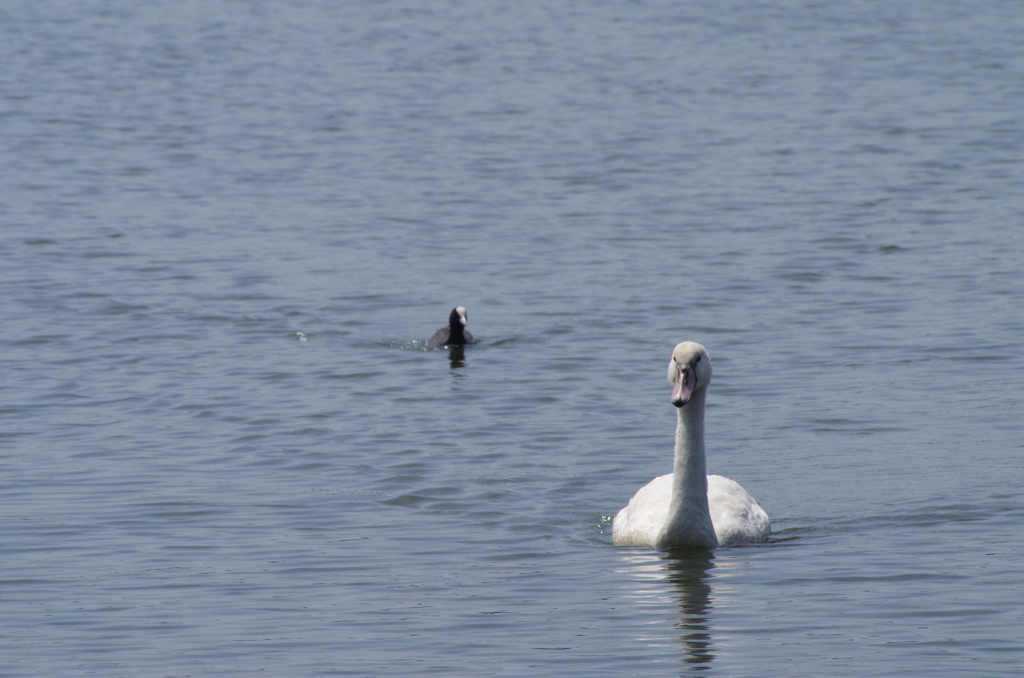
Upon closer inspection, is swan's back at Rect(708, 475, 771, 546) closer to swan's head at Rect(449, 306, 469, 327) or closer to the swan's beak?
the swan's beak

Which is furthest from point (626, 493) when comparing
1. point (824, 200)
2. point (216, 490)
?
point (824, 200)

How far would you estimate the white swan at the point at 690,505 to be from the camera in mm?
11211

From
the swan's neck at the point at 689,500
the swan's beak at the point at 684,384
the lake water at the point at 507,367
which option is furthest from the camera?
the swan's neck at the point at 689,500

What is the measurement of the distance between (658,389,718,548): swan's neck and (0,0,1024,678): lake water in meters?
0.32

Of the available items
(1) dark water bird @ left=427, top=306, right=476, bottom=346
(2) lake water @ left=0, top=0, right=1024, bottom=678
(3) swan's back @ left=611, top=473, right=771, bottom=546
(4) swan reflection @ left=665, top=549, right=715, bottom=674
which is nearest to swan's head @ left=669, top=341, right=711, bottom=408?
(3) swan's back @ left=611, top=473, right=771, bottom=546

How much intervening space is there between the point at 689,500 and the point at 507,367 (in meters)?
6.99

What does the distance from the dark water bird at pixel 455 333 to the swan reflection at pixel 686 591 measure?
7.97 m

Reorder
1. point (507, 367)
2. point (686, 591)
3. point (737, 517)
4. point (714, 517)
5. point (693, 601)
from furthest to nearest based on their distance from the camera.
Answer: point (507, 367), point (714, 517), point (737, 517), point (686, 591), point (693, 601)

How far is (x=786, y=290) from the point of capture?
68.2 feet

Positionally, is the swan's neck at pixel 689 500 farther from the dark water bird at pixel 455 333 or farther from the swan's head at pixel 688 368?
the dark water bird at pixel 455 333

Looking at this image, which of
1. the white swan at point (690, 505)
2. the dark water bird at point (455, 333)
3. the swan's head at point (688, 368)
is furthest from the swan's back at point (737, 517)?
the dark water bird at point (455, 333)

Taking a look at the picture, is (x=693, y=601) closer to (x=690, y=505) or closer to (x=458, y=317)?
(x=690, y=505)

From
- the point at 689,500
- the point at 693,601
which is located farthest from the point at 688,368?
the point at 693,601

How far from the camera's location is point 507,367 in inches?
A: 711
